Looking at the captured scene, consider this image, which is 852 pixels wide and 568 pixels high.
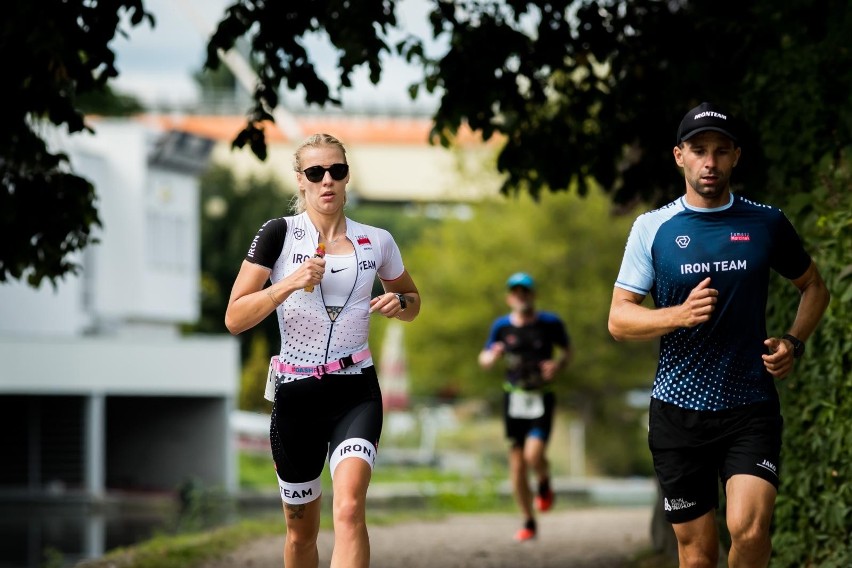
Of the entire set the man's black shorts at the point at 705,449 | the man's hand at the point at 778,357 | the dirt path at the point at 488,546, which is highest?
the man's hand at the point at 778,357

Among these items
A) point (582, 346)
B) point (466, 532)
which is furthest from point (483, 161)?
point (466, 532)

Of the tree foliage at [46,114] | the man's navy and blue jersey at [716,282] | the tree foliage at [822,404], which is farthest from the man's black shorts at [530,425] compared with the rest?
the man's navy and blue jersey at [716,282]

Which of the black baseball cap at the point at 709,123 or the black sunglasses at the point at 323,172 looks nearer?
the black baseball cap at the point at 709,123

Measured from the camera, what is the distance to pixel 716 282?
627 cm

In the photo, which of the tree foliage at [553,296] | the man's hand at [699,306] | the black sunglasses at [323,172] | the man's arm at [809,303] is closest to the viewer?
the man's hand at [699,306]

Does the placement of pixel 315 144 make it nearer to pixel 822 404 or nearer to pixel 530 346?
pixel 822 404

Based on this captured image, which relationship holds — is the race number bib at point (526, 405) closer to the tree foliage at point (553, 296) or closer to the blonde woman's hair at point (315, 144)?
the blonde woman's hair at point (315, 144)

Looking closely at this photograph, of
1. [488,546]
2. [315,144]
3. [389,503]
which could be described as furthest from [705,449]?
[389,503]

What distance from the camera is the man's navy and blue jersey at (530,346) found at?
14.6 meters

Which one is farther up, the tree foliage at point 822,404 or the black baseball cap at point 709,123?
the black baseball cap at point 709,123

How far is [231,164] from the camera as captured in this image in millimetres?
80125

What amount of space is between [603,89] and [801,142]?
4236mm

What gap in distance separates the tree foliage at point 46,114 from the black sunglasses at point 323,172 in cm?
406

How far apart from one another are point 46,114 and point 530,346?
4852mm
